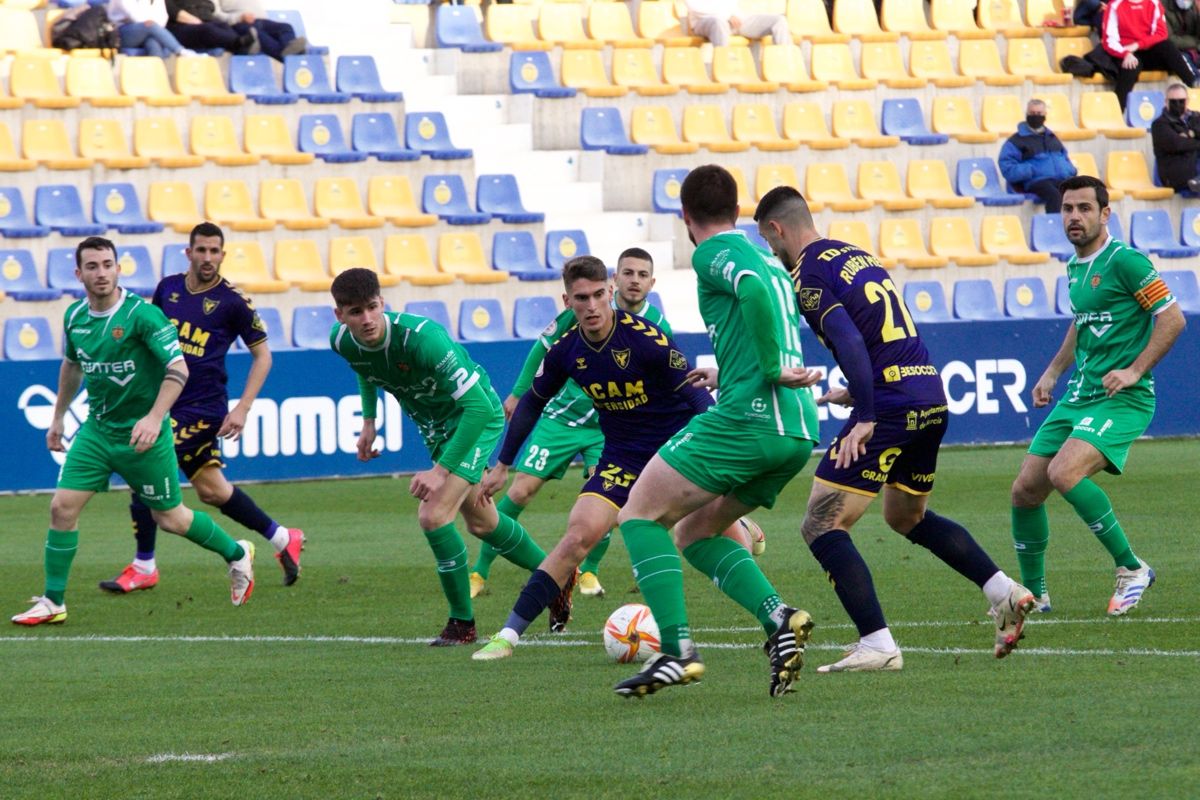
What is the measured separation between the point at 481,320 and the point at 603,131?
4.23 m

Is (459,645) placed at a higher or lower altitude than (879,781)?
lower

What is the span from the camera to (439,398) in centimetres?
924

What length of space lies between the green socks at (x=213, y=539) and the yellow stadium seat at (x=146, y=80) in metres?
11.3

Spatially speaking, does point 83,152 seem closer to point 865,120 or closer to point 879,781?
point 865,120

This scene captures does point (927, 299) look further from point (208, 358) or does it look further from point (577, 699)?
point (577, 699)

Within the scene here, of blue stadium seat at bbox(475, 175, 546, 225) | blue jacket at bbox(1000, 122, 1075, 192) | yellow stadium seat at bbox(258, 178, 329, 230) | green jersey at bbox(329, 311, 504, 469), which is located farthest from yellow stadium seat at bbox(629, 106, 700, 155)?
green jersey at bbox(329, 311, 504, 469)

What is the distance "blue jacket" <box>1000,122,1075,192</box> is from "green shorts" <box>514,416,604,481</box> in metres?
14.0

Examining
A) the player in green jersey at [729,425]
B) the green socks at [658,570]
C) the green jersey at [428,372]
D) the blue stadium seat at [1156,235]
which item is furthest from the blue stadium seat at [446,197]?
the green socks at [658,570]

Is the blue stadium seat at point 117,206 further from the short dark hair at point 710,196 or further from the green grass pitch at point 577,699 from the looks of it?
the short dark hair at point 710,196

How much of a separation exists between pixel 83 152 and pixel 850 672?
15.5 metres

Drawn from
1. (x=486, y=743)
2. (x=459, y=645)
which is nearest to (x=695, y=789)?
(x=486, y=743)

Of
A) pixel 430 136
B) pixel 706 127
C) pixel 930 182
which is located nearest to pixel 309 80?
pixel 430 136

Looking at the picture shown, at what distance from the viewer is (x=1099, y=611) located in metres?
9.15

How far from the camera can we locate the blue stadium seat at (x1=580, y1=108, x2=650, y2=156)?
2347cm
